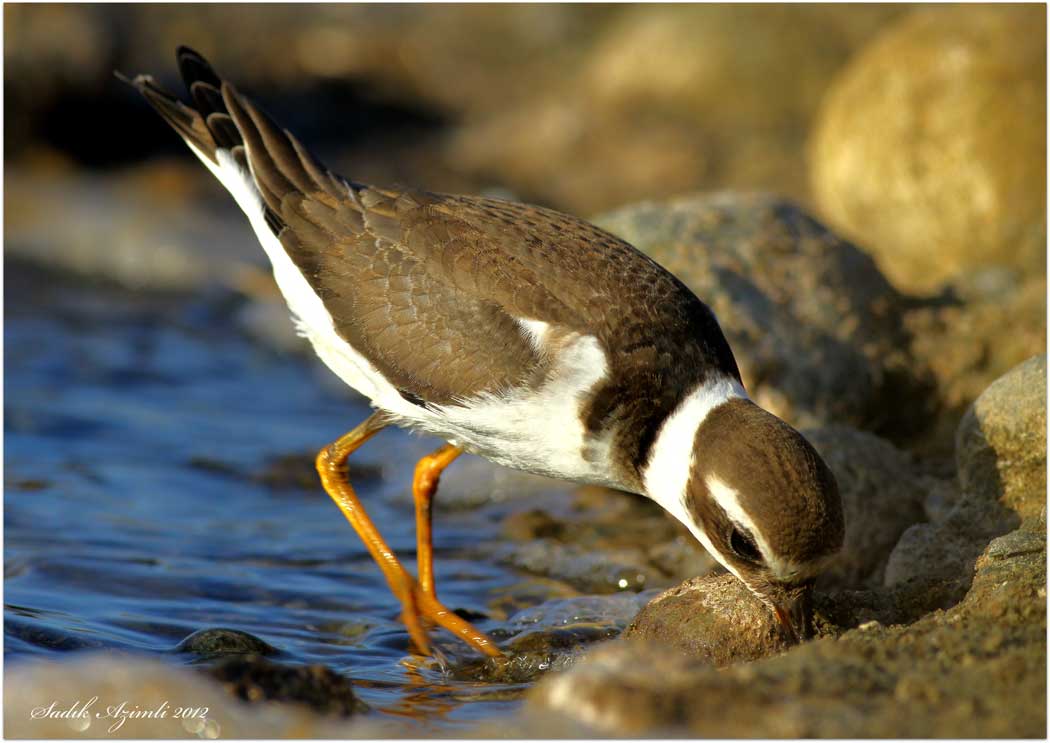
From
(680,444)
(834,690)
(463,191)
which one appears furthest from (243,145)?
(463,191)

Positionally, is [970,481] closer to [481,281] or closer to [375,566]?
[481,281]

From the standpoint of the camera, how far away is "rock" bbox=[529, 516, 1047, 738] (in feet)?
15.1

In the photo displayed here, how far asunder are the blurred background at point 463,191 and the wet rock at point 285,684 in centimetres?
85

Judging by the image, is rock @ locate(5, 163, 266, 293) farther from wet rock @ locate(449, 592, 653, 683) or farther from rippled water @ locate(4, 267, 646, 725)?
wet rock @ locate(449, 592, 653, 683)

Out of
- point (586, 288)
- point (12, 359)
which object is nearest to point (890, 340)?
point (586, 288)

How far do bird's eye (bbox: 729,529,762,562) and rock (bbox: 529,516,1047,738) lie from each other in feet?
2.19

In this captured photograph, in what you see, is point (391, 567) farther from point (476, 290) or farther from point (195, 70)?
point (195, 70)

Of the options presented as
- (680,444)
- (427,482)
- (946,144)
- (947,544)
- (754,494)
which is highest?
(946,144)

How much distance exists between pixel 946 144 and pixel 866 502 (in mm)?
6001

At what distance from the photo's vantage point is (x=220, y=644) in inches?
264

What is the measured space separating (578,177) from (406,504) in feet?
31.8

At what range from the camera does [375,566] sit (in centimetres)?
866

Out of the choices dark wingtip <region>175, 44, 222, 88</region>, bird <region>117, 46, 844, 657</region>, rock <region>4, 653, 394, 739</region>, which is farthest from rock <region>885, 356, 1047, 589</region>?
dark wingtip <region>175, 44, 222, 88</region>

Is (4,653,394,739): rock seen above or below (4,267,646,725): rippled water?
below
